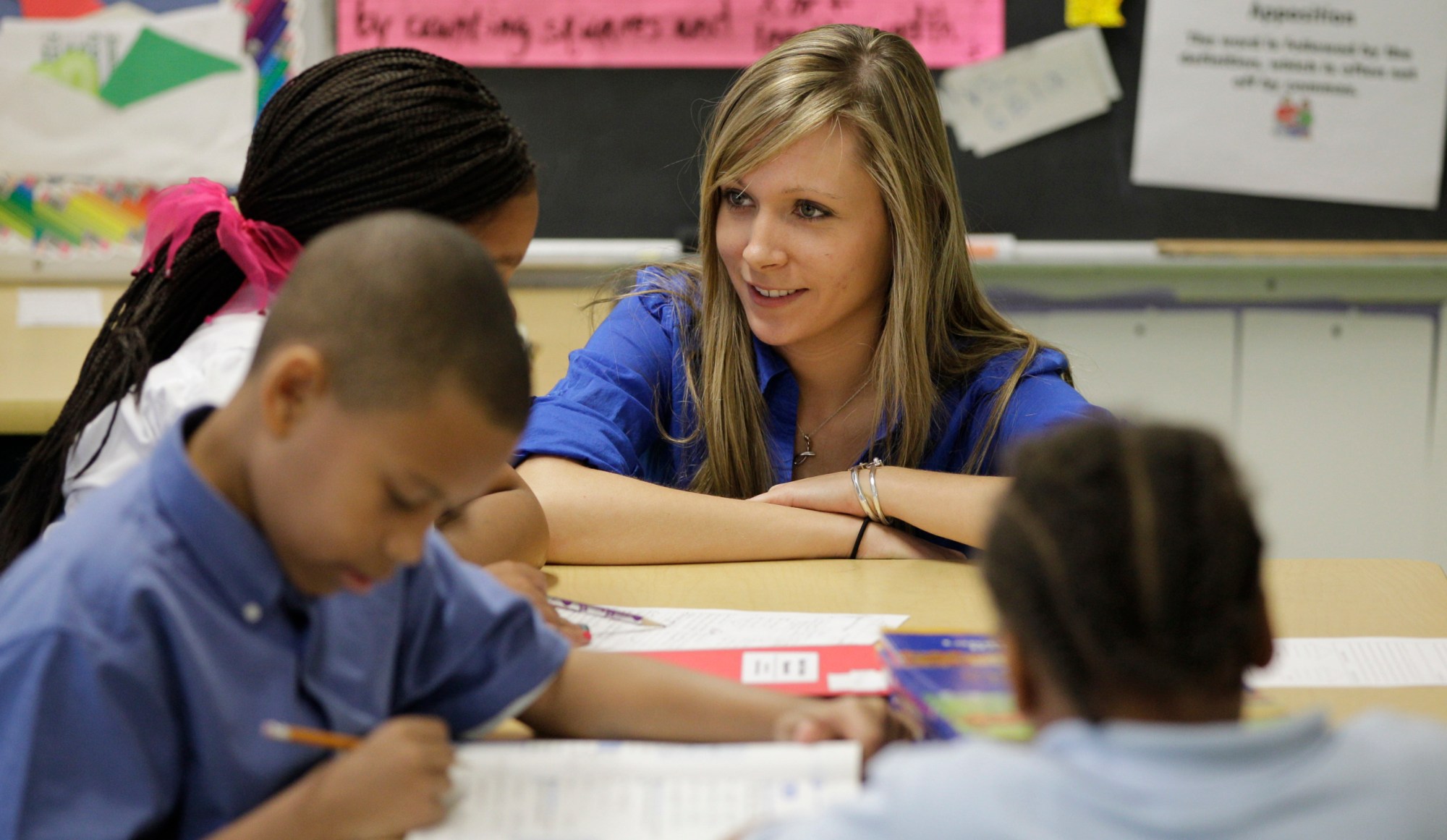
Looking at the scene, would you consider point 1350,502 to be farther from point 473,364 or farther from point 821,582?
point 473,364

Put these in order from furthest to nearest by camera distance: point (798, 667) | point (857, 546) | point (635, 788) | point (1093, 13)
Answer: point (1093, 13) < point (857, 546) < point (798, 667) < point (635, 788)

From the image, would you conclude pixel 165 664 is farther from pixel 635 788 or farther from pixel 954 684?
pixel 954 684

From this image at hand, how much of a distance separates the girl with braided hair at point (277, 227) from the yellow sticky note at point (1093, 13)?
1761 millimetres

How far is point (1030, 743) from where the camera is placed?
850 millimetres

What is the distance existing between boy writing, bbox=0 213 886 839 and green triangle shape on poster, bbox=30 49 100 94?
2343 mm

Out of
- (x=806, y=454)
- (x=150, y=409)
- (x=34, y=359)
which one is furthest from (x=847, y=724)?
(x=34, y=359)

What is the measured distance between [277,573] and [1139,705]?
0.56 meters

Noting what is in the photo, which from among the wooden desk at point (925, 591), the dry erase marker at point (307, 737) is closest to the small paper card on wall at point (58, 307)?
the wooden desk at point (925, 591)

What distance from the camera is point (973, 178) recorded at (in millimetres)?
2857

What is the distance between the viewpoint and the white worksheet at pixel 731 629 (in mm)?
1248

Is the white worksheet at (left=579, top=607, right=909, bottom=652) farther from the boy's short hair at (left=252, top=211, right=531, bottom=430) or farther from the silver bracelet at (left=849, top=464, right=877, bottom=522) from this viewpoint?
the boy's short hair at (left=252, top=211, right=531, bottom=430)

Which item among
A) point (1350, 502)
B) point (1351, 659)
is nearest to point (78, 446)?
point (1351, 659)

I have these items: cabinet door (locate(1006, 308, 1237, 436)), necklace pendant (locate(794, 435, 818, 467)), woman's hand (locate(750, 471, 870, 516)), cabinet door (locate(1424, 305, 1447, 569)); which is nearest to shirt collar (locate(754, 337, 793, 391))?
necklace pendant (locate(794, 435, 818, 467))

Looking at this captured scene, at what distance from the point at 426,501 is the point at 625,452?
954 millimetres
